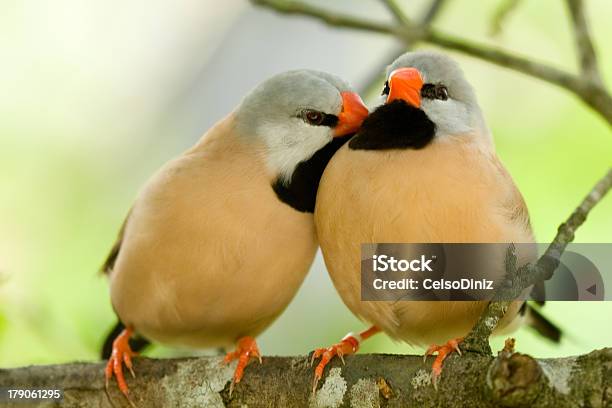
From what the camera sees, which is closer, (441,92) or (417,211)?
(417,211)

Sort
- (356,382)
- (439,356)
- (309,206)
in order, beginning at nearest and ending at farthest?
(439,356)
(356,382)
(309,206)

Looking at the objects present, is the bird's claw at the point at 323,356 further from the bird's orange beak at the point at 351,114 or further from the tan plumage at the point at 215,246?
the bird's orange beak at the point at 351,114

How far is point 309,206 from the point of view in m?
3.07

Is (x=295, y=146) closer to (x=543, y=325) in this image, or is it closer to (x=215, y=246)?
(x=215, y=246)

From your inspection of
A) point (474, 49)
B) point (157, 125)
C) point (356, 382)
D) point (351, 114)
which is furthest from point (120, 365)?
point (157, 125)

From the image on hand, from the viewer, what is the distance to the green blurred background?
413 centimetres

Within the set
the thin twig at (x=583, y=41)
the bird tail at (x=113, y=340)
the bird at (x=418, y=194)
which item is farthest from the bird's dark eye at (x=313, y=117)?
the bird tail at (x=113, y=340)

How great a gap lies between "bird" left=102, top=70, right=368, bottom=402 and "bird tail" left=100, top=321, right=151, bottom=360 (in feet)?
1.49

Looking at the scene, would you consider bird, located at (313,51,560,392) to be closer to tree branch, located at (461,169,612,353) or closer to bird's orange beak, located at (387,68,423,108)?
bird's orange beak, located at (387,68,423,108)

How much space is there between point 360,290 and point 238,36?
378 cm

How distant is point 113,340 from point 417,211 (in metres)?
1.70

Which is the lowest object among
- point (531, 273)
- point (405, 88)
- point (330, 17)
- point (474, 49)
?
point (531, 273)

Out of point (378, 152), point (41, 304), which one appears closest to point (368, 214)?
point (378, 152)

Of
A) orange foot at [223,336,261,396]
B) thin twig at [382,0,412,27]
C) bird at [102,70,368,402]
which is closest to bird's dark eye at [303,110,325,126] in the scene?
bird at [102,70,368,402]
